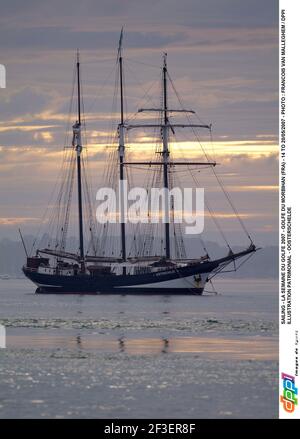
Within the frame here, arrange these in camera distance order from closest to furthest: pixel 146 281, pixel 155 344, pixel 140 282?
pixel 155 344
pixel 146 281
pixel 140 282

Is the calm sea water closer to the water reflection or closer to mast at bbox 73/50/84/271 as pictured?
the water reflection

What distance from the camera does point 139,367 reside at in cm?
5659

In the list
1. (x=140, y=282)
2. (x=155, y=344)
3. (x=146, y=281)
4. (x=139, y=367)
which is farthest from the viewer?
(x=140, y=282)

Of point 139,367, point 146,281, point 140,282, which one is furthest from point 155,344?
point 140,282

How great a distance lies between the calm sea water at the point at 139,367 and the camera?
4447cm

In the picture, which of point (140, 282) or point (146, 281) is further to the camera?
point (140, 282)

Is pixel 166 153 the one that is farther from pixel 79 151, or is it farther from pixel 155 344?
pixel 155 344

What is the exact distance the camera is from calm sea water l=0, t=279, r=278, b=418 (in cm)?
4447

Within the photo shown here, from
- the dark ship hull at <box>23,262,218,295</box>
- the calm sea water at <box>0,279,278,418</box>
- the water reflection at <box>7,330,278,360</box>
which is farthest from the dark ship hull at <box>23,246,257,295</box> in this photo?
the water reflection at <box>7,330,278,360</box>

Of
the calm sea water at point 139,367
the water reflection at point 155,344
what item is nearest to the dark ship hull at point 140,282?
the calm sea water at point 139,367

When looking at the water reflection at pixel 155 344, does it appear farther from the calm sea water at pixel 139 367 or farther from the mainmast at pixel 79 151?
the mainmast at pixel 79 151

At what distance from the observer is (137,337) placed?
7412 centimetres
